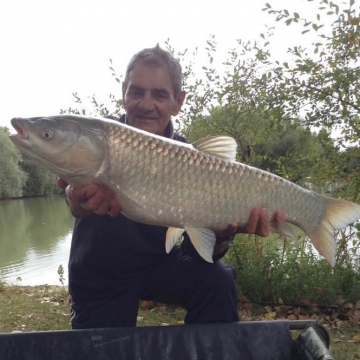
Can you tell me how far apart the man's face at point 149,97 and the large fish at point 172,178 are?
425mm

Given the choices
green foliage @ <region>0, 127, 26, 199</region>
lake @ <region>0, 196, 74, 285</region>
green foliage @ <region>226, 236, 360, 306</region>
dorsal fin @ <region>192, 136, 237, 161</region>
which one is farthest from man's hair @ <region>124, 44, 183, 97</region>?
green foliage @ <region>0, 127, 26, 199</region>

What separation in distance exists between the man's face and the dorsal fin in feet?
1.34

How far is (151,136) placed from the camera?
4.42 ft

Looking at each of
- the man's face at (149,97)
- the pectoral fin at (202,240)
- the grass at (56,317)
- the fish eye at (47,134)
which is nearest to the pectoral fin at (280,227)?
the pectoral fin at (202,240)

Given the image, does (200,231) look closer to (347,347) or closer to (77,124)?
(77,124)

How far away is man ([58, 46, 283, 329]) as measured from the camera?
1.73 m

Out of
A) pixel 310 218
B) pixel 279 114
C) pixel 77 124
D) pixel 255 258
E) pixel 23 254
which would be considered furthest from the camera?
pixel 23 254

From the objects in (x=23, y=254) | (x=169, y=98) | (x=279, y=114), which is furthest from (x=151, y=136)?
(x=23, y=254)

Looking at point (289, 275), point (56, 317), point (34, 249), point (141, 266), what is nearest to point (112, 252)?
point (141, 266)

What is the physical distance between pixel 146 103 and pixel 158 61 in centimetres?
17

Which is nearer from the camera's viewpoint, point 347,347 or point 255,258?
point 347,347

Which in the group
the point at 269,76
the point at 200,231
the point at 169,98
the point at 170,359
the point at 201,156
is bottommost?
the point at 170,359

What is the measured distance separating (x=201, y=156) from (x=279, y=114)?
175 centimetres

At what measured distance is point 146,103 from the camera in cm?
179
